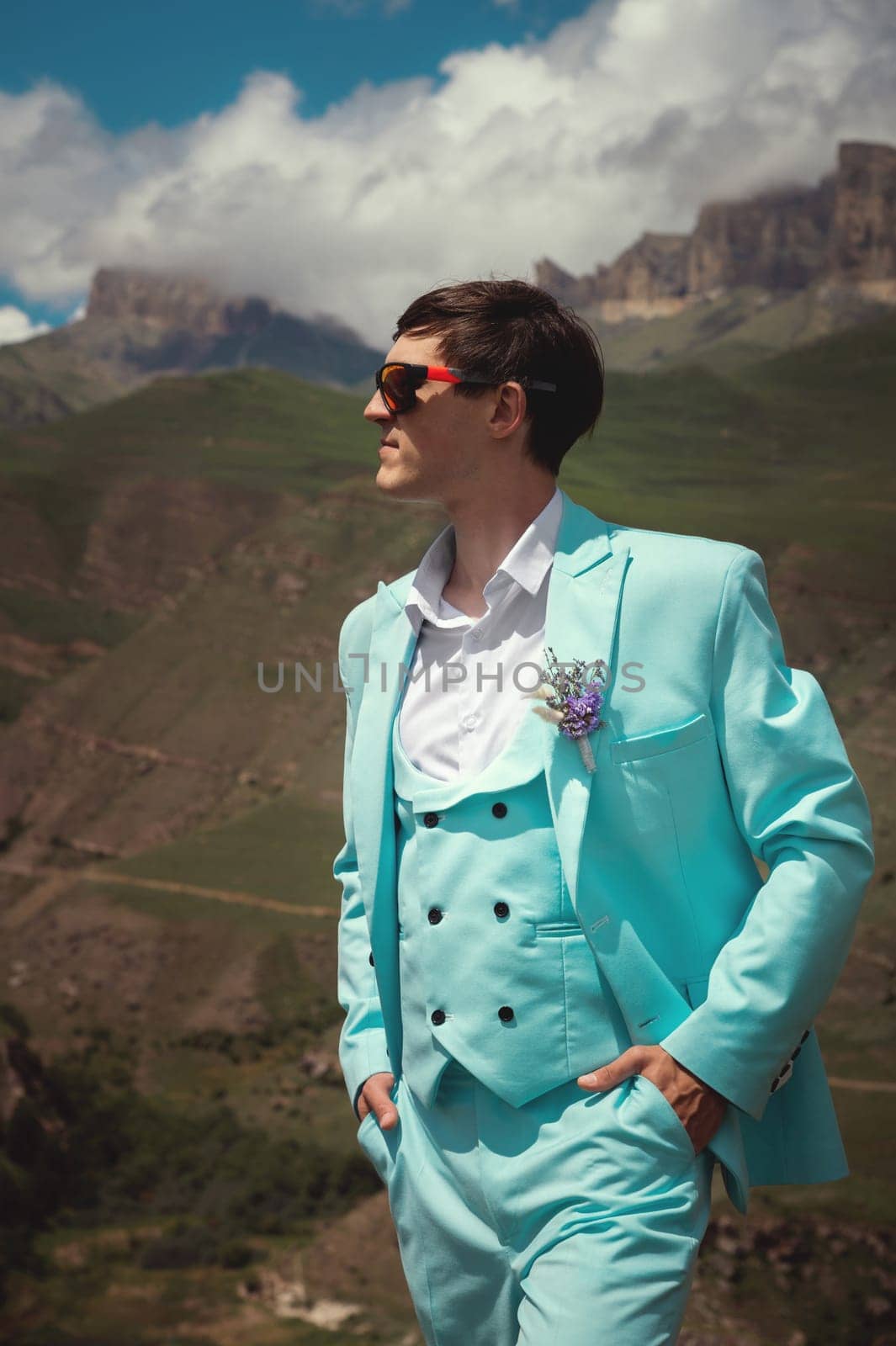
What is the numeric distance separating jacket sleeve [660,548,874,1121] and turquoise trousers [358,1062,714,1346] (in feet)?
0.35

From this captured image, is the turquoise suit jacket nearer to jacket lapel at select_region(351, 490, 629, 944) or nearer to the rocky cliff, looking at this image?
jacket lapel at select_region(351, 490, 629, 944)

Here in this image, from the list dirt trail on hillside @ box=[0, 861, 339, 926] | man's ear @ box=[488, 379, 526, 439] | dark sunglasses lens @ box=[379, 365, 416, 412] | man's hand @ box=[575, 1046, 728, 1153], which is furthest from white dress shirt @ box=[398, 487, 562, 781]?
dirt trail on hillside @ box=[0, 861, 339, 926]

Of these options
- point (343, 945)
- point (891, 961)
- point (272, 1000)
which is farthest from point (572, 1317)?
point (272, 1000)

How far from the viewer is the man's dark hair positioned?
1626 mm

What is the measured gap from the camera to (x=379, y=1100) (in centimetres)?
166

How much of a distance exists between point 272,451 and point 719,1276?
10.3 m

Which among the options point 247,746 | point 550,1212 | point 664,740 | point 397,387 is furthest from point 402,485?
point 247,746

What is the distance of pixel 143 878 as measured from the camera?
391 inches

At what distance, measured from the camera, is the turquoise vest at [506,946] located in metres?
1.48

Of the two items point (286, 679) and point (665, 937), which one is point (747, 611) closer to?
point (665, 937)

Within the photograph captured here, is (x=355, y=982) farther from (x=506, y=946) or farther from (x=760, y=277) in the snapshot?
(x=760, y=277)

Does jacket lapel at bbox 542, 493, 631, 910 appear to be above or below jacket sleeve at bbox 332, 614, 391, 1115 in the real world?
above

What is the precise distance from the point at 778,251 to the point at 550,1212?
2264cm

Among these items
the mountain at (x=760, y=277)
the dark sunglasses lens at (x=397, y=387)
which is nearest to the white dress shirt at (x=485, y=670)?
the dark sunglasses lens at (x=397, y=387)
